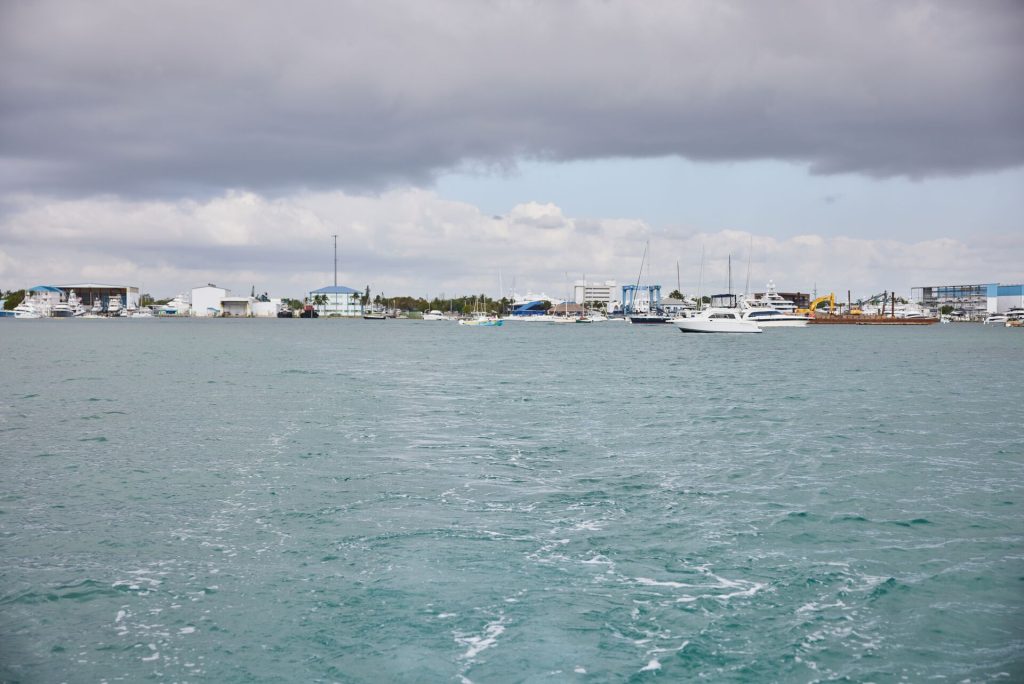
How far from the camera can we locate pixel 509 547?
16.8 meters

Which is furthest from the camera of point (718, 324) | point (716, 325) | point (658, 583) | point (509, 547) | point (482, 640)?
point (716, 325)

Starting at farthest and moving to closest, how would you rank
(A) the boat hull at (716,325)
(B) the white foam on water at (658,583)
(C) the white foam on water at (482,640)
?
(A) the boat hull at (716,325) → (B) the white foam on water at (658,583) → (C) the white foam on water at (482,640)

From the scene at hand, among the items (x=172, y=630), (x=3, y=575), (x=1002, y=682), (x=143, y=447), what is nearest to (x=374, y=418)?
(x=143, y=447)

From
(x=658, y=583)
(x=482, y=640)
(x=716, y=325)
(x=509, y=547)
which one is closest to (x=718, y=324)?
(x=716, y=325)

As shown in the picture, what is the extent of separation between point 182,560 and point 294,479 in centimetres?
782

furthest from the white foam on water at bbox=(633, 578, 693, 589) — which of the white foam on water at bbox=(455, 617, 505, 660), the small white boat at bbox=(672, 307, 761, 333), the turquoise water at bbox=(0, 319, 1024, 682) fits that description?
the small white boat at bbox=(672, 307, 761, 333)

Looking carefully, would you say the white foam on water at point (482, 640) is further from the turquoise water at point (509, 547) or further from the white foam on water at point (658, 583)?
the white foam on water at point (658, 583)

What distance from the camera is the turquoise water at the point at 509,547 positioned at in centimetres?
1178

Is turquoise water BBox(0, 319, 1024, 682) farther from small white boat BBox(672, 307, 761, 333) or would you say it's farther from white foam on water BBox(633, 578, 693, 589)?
small white boat BBox(672, 307, 761, 333)

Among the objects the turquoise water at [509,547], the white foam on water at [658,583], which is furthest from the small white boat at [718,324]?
the white foam on water at [658,583]

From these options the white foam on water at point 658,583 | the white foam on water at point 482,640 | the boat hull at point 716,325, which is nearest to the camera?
the white foam on water at point 482,640

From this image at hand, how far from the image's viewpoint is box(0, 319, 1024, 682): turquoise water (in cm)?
1178

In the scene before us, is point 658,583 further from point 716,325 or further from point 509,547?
point 716,325

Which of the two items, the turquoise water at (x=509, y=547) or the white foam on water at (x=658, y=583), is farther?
the white foam on water at (x=658, y=583)
